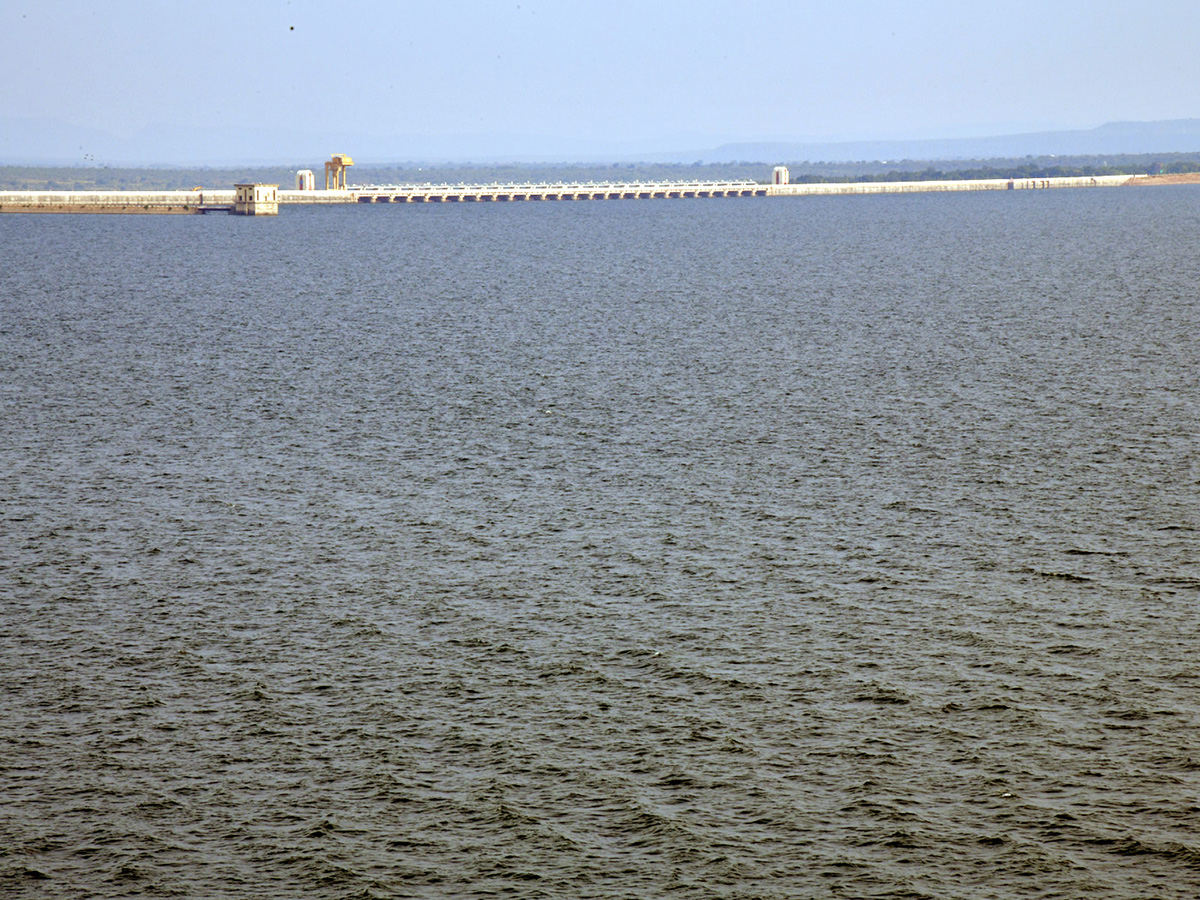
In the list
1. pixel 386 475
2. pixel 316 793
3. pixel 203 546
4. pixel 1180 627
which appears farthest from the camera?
pixel 386 475

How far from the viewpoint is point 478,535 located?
2781 centimetres

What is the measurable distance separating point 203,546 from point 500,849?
1368cm

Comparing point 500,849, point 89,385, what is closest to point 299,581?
point 500,849

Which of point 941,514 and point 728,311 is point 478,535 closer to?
point 941,514

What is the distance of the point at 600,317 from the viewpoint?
226 ft

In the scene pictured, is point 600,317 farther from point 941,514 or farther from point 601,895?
point 601,895

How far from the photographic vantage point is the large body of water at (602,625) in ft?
51.0

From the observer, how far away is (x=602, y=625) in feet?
74.7

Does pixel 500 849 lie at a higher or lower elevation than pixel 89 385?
lower

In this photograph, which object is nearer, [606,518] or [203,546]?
[203,546]

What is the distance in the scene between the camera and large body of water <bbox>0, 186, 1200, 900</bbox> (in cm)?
1553

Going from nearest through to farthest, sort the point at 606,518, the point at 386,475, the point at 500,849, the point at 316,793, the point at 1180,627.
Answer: the point at 500,849, the point at 316,793, the point at 1180,627, the point at 606,518, the point at 386,475

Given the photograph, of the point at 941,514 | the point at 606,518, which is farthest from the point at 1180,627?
the point at 606,518

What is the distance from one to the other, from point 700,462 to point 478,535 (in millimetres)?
8246
